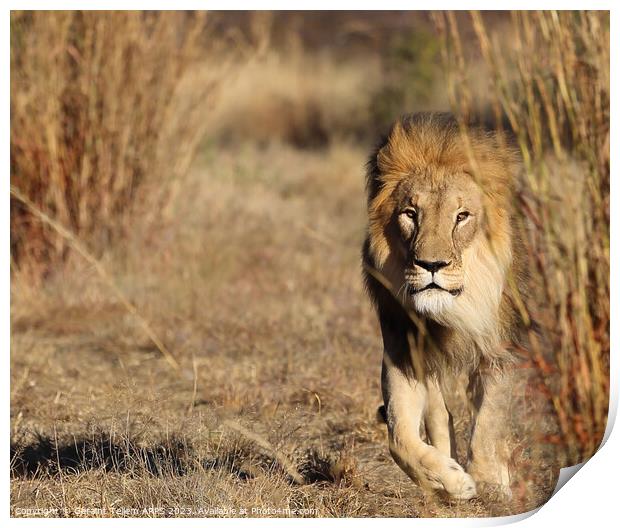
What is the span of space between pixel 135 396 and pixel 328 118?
10480 mm

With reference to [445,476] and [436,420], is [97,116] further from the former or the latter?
[445,476]

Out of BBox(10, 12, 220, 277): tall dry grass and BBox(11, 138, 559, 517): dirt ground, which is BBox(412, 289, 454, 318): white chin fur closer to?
BBox(11, 138, 559, 517): dirt ground

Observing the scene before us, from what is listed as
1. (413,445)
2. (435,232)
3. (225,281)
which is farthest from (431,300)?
(225,281)

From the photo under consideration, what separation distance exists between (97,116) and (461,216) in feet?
11.8

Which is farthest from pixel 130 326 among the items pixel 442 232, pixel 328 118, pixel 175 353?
pixel 328 118

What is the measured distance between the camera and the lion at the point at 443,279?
12.0 feet

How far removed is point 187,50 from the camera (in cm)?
702

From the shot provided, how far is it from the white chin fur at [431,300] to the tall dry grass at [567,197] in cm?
27

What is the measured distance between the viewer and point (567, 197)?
3395 millimetres

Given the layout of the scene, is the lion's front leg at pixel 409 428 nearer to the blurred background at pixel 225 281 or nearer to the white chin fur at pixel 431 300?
the blurred background at pixel 225 281

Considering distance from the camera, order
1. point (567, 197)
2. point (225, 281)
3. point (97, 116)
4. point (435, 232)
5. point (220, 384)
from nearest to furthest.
A: point (567, 197) → point (435, 232) → point (220, 384) → point (97, 116) → point (225, 281)

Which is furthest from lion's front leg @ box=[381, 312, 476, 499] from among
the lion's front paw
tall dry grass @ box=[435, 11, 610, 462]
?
tall dry grass @ box=[435, 11, 610, 462]

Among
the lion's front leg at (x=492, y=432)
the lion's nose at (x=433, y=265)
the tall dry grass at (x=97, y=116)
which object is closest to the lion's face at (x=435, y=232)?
the lion's nose at (x=433, y=265)
